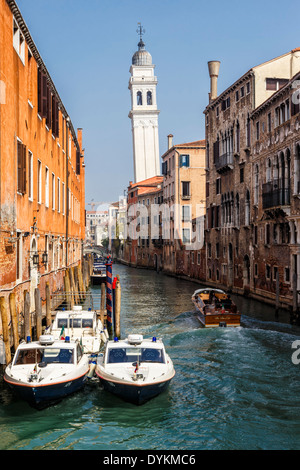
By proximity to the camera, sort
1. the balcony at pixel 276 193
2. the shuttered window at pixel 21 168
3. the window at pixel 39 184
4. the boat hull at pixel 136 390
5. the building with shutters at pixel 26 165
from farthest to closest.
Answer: the balcony at pixel 276 193 → the window at pixel 39 184 → the shuttered window at pixel 21 168 → the building with shutters at pixel 26 165 → the boat hull at pixel 136 390

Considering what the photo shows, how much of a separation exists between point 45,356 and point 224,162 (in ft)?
74.6

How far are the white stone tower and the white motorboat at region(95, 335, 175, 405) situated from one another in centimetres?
7550

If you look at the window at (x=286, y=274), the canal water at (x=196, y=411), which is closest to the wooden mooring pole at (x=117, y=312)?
the canal water at (x=196, y=411)

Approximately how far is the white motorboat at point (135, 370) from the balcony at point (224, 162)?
2038 cm

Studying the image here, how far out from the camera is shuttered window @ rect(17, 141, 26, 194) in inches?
600

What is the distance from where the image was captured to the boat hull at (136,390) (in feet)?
38.2

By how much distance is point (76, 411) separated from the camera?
38.0 feet

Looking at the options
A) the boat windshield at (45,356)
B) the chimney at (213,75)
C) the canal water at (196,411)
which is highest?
the chimney at (213,75)

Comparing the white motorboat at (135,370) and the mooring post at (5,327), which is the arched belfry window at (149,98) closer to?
the white motorboat at (135,370)

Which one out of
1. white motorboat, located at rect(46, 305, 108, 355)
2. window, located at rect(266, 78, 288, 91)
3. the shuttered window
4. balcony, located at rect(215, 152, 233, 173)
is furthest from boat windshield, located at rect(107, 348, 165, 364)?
balcony, located at rect(215, 152, 233, 173)

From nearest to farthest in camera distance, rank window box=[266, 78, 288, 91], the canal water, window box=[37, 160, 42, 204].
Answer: the canal water
window box=[37, 160, 42, 204]
window box=[266, 78, 288, 91]

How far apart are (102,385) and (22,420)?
2.34 metres

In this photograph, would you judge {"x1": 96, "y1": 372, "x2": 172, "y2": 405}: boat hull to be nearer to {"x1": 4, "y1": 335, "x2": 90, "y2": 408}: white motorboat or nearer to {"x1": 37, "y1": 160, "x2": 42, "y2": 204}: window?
{"x1": 4, "y1": 335, "x2": 90, "y2": 408}: white motorboat

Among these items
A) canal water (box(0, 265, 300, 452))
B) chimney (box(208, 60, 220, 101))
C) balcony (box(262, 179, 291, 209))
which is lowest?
canal water (box(0, 265, 300, 452))
